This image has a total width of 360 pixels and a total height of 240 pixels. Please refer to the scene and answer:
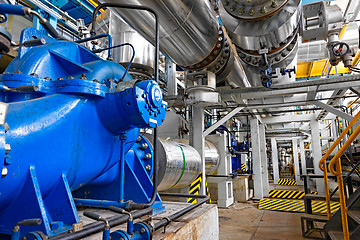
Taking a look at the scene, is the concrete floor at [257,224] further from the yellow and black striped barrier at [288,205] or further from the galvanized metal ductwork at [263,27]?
the galvanized metal ductwork at [263,27]

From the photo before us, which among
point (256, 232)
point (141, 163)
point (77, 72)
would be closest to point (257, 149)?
point (256, 232)

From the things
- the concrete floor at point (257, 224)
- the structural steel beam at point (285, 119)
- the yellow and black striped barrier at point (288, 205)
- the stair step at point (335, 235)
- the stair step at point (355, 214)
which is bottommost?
the concrete floor at point (257, 224)

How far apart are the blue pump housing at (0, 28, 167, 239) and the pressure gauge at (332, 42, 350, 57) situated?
2.14m

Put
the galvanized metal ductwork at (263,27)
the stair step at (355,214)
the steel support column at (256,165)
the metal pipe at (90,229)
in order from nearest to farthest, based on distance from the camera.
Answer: the metal pipe at (90,229)
the galvanized metal ductwork at (263,27)
the stair step at (355,214)
the steel support column at (256,165)

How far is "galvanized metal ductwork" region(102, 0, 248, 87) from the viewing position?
5.88 feet

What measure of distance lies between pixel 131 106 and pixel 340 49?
2.33 meters

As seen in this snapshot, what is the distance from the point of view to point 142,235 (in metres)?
0.89

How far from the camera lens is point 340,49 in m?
2.39

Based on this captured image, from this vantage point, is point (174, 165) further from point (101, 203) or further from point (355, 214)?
point (355, 214)

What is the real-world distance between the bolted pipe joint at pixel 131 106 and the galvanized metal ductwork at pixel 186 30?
82 cm

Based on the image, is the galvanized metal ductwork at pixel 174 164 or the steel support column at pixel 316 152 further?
the steel support column at pixel 316 152

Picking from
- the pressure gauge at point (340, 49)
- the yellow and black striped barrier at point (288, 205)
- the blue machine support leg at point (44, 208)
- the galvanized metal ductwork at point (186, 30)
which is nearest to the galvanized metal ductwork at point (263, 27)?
the galvanized metal ductwork at point (186, 30)

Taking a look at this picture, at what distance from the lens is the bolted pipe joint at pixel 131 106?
1090 mm

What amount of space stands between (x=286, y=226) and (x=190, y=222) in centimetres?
341
